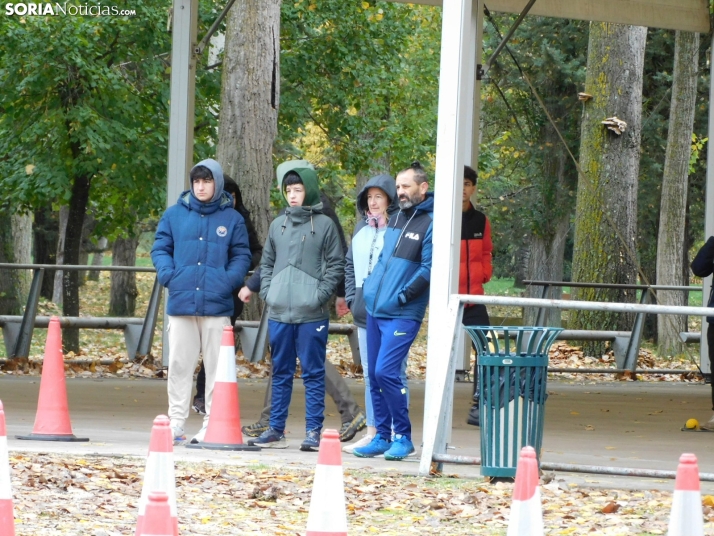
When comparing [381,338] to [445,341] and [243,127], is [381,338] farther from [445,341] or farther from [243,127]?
[243,127]

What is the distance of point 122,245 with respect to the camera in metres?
34.9

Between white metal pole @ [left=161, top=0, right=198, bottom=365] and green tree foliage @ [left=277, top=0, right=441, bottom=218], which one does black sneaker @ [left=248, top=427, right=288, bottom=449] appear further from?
green tree foliage @ [left=277, top=0, right=441, bottom=218]

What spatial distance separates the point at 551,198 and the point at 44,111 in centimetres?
1555

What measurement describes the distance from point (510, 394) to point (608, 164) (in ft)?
39.4

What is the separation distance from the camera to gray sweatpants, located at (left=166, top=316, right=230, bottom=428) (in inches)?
346

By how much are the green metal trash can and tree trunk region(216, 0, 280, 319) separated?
7.66 metres

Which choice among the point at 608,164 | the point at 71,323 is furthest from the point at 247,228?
the point at 608,164

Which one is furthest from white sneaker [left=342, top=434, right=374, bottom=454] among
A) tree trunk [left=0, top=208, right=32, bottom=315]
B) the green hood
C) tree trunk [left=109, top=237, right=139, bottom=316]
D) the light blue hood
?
tree trunk [left=109, top=237, right=139, bottom=316]

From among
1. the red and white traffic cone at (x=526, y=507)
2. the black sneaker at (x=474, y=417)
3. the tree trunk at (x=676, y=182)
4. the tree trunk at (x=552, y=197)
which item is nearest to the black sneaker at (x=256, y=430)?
the black sneaker at (x=474, y=417)

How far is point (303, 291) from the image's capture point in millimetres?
8484

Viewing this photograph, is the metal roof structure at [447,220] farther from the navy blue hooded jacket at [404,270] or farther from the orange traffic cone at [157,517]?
the orange traffic cone at [157,517]

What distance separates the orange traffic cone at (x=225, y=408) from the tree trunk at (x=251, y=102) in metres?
6.29

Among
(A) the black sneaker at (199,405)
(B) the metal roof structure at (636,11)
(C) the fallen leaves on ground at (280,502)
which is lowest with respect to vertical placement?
(C) the fallen leaves on ground at (280,502)

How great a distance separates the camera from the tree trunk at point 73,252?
16180 mm
